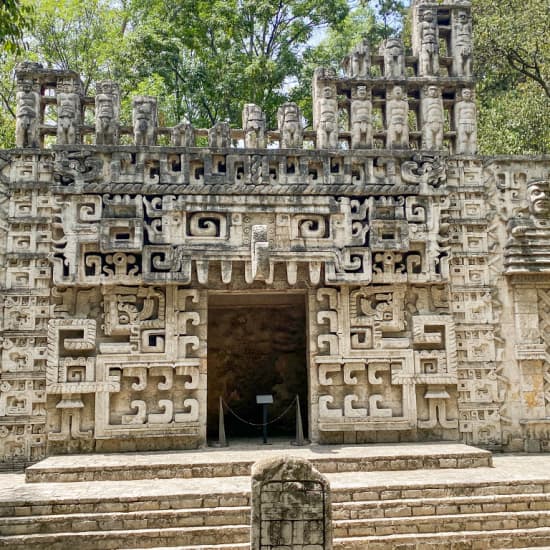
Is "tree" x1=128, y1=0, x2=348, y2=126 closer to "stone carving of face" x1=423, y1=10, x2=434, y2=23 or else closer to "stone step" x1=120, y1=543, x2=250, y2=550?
"stone carving of face" x1=423, y1=10, x2=434, y2=23

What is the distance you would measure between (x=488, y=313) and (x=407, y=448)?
2.29 m

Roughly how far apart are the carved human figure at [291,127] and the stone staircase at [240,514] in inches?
180

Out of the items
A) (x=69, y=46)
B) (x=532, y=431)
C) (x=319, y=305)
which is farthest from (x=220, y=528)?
(x=69, y=46)

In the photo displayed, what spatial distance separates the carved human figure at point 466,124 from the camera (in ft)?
30.5

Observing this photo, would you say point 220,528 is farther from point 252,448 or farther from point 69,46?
point 69,46

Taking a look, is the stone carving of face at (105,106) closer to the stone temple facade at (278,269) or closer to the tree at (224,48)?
the stone temple facade at (278,269)

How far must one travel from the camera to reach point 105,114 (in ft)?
28.8

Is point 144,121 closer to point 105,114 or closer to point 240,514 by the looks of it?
point 105,114

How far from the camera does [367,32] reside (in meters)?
16.0

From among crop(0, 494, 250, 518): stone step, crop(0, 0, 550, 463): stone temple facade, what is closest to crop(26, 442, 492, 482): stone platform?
crop(0, 0, 550, 463): stone temple facade

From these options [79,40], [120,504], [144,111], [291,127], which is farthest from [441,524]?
[79,40]

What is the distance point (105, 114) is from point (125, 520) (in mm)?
5332

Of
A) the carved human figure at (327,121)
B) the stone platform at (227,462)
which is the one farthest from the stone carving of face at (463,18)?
the stone platform at (227,462)

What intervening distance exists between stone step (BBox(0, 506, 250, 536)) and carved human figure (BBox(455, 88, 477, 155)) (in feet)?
19.6
